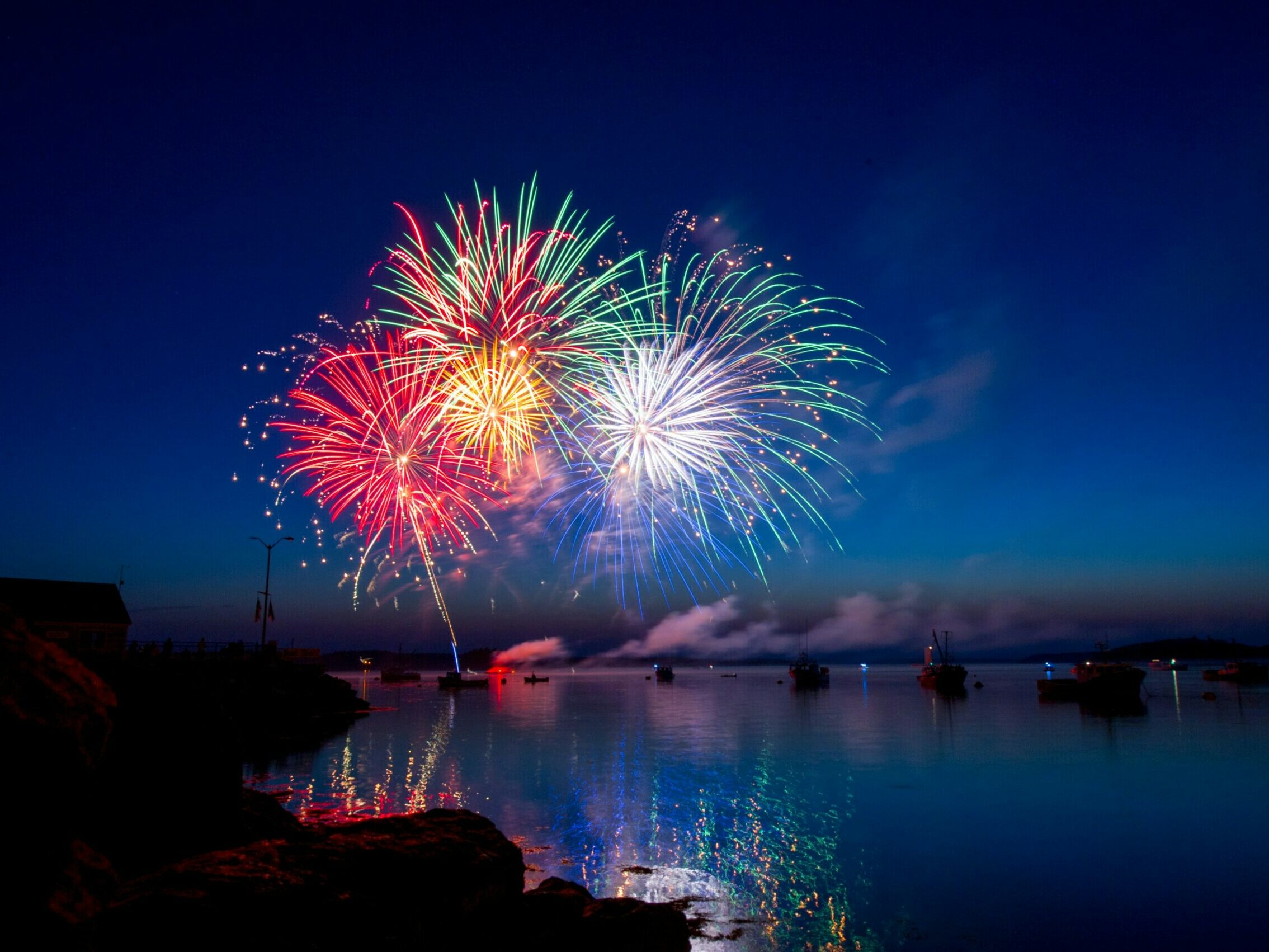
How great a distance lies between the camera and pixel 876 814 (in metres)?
36.3

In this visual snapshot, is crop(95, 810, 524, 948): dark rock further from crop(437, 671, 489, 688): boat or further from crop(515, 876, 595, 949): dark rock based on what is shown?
crop(437, 671, 489, 688): boat

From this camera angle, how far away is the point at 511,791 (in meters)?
40.8

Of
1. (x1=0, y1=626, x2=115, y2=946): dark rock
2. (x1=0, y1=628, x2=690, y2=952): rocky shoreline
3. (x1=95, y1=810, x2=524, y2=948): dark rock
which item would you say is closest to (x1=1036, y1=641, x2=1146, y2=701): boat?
(x1=0, y1=628, x2=690, y2=952): rocky shoreline

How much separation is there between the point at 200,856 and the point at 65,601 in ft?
179

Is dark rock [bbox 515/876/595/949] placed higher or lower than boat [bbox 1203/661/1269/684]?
higher

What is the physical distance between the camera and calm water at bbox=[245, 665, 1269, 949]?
858 inches

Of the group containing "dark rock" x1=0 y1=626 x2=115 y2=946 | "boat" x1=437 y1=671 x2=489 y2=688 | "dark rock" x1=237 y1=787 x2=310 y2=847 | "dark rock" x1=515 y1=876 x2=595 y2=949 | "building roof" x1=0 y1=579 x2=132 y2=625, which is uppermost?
"building roof" x1=0 y1=579 x2=132 y2=625

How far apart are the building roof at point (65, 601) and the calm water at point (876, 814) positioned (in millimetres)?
18417

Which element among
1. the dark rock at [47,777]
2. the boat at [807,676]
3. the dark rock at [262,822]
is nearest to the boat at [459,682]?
the boat at [807,676]

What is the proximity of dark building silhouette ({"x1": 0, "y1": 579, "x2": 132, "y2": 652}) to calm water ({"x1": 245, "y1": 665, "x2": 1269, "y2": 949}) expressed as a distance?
17213 millimetres

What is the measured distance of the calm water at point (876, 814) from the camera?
21797 mm

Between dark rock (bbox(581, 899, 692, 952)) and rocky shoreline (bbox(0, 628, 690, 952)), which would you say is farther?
dark rock (bbox(581, 899, 692, 952))

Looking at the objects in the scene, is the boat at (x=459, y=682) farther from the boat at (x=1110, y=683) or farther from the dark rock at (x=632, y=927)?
the dark rock at (x=632, y=927)

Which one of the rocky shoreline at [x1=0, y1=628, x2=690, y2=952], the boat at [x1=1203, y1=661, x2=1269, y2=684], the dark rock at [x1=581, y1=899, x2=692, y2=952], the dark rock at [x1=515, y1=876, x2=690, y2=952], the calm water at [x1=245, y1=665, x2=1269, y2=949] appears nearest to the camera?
the rocky shoreline at [x1=0, y1=628, x2=690, y2=952]
